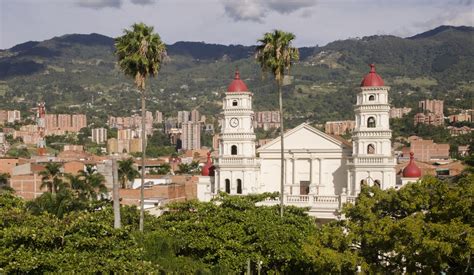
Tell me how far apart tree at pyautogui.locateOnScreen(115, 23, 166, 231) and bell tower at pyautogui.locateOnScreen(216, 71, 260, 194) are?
14830mm

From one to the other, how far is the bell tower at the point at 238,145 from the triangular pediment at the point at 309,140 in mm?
2124

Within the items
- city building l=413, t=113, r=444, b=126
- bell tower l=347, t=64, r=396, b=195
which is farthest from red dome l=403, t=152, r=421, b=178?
city building l=413, t=113, r=444, b=126

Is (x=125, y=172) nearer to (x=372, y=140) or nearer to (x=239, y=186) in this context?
(x=239, y=186)

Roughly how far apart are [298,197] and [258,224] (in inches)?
486

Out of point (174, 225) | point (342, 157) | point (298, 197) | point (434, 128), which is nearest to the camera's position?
point (174, 225)

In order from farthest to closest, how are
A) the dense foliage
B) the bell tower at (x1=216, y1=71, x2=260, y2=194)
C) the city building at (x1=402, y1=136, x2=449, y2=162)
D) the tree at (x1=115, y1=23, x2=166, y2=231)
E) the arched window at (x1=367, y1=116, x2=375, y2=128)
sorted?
1. the city building at (x1=402, y1=136, x2=449, y2=162)
2. the bell tower at (x1=216, y1=71, x2=260, y2=194)
3. the arched window at (x1=367, y1=116, x2=375, y2=128)
4. the tree at (x1=115, y1=23, x2=166, y2=231)
5. the dense foliage

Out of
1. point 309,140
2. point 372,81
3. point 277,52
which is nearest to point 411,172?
point 372,81

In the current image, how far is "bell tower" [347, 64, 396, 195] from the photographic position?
1570 inches

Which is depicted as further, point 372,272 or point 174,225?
point 174,225

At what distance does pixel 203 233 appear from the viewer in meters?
27.1

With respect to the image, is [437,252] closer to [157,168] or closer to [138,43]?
[138,43]

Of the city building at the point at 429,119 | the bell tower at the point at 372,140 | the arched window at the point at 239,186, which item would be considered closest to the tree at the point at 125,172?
the arched window at the point at 239,186

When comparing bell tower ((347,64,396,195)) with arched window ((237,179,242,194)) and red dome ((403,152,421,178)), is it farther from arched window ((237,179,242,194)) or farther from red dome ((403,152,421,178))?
arched window ((237,179,242,194))

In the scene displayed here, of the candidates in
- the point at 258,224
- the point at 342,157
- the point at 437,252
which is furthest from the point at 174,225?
the point at 342,157
